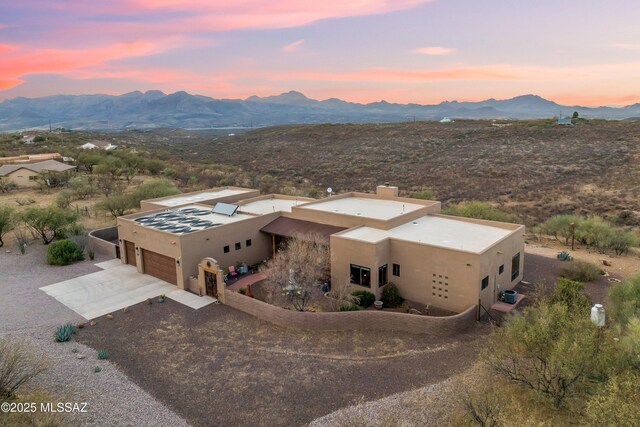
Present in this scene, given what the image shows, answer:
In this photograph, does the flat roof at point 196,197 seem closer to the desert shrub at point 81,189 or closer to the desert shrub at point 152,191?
the desert shrub at point 152,191

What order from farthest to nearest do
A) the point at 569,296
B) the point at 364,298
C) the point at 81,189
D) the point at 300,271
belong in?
the point at 81,189
the point at 300,271
the point at 364,298
the point at 569,296

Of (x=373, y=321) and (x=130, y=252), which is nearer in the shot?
(x=373, y=321)

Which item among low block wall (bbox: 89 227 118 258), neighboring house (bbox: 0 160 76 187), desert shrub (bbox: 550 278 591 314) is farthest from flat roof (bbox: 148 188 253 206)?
neighboring house (bbox: 0 160 76 187)

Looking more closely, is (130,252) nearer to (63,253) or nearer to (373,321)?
(63,253)

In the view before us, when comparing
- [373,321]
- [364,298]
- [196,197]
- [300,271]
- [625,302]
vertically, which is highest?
[196,197]

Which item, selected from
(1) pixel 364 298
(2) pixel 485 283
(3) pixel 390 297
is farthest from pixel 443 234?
(1) pixel 364 298

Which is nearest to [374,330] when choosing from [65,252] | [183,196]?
[65,252]

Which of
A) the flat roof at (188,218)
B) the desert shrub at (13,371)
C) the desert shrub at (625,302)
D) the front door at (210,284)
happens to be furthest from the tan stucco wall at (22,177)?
the desert shrub at (625,302)
